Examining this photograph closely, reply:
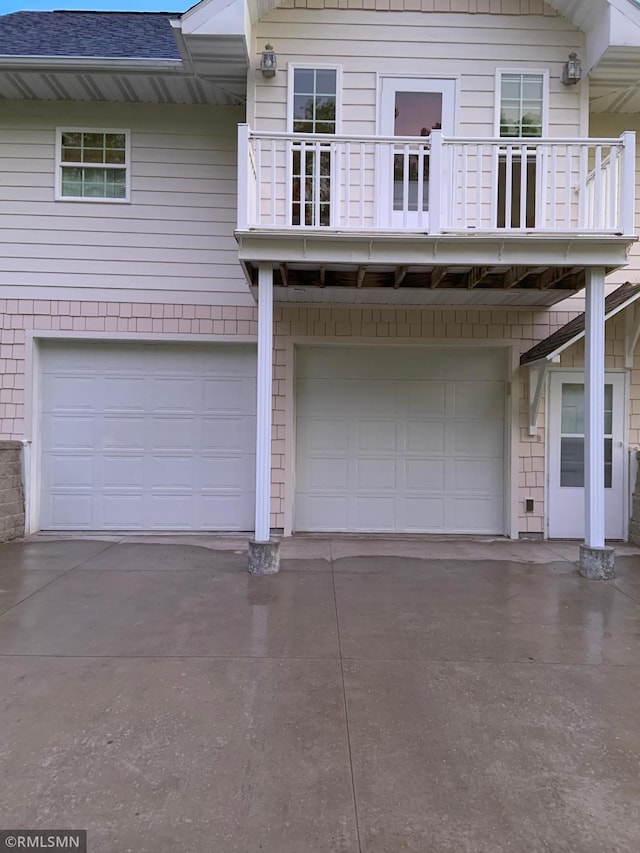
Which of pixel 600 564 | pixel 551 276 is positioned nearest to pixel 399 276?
pixel 551 276

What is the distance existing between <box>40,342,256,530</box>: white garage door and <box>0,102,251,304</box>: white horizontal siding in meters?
0.88

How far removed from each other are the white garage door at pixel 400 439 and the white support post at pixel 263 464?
1737 mm

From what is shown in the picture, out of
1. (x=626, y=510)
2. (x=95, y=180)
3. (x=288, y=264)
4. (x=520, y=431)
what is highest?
(x=95, y=180)

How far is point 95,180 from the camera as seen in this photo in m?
6.59

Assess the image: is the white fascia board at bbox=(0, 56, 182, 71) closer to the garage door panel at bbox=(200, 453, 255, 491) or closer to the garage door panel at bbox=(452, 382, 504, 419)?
the garage door panel at bbox=(200, 453, 255, 491)

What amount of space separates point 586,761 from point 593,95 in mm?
6950

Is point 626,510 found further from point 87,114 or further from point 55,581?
point 87,114

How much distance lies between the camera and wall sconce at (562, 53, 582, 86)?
595 centimetres

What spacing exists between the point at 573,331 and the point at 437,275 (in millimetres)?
1606

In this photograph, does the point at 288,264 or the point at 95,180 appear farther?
the point at 95,180

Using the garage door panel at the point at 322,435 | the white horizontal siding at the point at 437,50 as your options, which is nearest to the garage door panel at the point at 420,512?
the garage door panel at the point at 322,435

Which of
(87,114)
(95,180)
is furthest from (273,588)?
(87,114)

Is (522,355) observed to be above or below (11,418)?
above

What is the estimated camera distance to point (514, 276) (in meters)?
5.41
